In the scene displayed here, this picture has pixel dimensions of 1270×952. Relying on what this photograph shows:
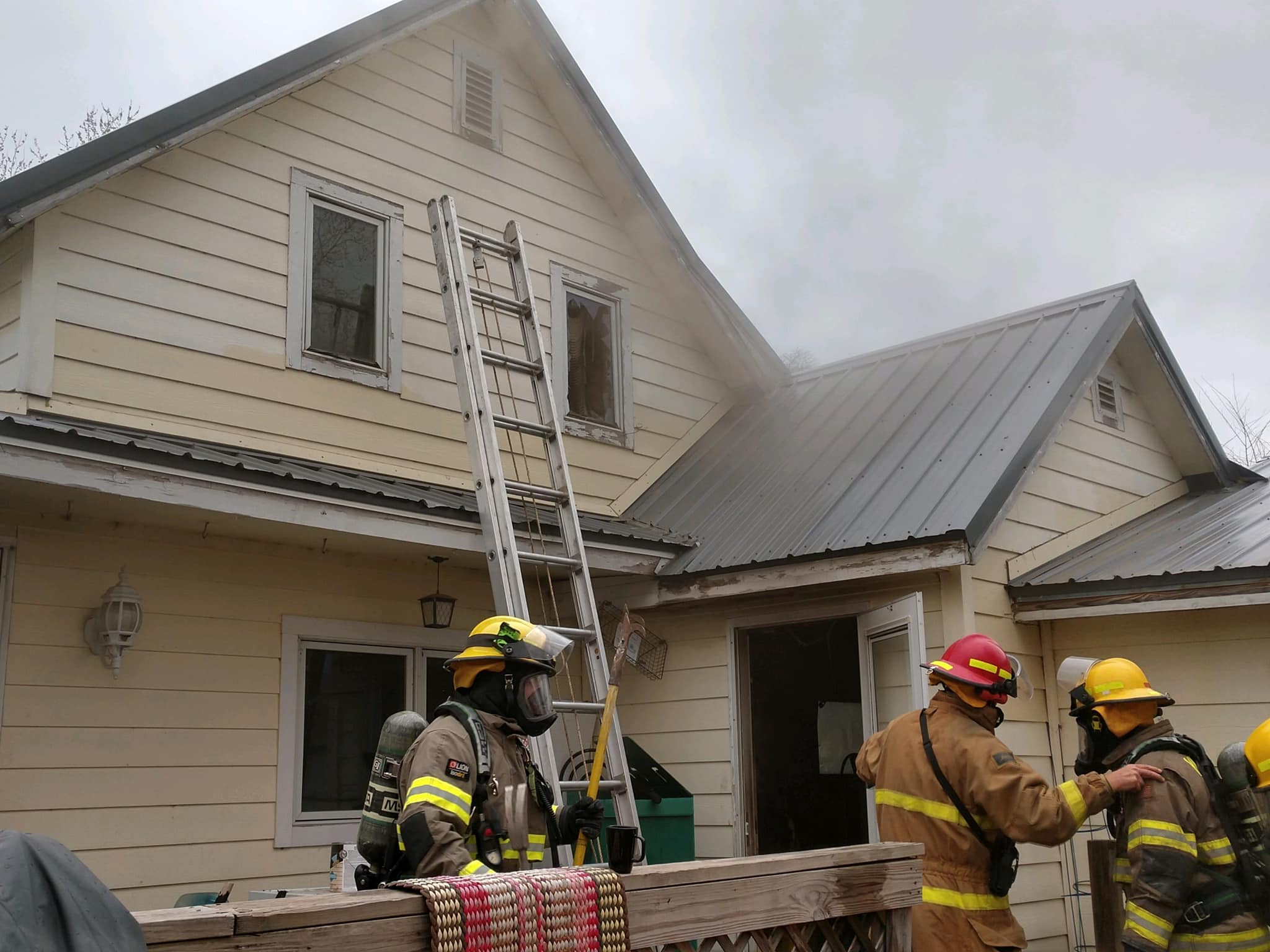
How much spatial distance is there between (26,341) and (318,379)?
1.67m

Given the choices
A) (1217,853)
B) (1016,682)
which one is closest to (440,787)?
(1016,682)

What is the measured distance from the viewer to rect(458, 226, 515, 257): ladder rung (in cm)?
712

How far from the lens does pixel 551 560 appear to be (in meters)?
6.11

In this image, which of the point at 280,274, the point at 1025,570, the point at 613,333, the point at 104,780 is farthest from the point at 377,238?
the point at 1025,570

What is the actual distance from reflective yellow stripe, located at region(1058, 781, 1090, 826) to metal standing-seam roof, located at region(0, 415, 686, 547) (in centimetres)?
323

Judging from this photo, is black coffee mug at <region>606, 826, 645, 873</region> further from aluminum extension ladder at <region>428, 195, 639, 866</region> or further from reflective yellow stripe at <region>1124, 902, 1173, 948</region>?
aluminum extension ladder at <region>428, 195, 639, 866</region>

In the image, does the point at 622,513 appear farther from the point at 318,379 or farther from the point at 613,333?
the point at 318,379

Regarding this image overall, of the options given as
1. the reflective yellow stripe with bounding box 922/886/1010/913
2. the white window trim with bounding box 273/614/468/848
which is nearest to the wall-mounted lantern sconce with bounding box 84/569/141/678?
the white window trim with bounding box 273/614/468/848

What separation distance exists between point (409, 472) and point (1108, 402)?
4.89m

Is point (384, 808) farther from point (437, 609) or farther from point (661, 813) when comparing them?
point (661, 813)

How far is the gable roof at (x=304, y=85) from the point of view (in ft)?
19.9

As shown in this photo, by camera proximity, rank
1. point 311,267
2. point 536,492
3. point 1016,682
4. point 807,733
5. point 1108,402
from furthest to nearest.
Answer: point 807,733 < point 1108,402 < point 311,267 < point 536,492 < point 1016,682

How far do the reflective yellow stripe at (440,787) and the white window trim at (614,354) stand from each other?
211 inches

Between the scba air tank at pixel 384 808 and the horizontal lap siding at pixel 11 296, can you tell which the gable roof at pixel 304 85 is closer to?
the horizontal lap siding at pixel 11 296
